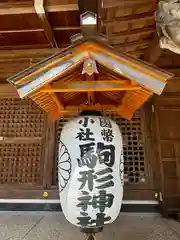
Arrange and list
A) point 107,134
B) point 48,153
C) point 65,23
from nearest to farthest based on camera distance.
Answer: point 107,134
point 65,23
point 48,153

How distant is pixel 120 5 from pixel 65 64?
1.30 meters

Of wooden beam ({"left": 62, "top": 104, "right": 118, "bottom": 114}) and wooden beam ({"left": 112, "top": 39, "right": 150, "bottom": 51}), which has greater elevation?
wooden beam ({"left": 112, "top": 39, "right": 150, "bottom": 51})

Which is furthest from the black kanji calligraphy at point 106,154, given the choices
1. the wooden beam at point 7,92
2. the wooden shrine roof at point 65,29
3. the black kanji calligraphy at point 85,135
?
the wooden beam at point 7,92

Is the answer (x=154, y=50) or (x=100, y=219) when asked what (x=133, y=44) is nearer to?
(x=154, y=50)

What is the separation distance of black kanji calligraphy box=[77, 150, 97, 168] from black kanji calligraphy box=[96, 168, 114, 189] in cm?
11

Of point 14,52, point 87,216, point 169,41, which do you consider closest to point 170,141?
point 169,41

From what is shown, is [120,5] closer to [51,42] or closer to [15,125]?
[51,42]

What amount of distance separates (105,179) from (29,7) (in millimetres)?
2441

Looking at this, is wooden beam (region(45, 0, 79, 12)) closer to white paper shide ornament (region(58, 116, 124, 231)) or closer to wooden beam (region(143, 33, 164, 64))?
wooden beam (region(143, 33, 164, 64))

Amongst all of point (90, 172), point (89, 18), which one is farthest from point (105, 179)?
point (89, 18)

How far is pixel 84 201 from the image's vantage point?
195 centimetres

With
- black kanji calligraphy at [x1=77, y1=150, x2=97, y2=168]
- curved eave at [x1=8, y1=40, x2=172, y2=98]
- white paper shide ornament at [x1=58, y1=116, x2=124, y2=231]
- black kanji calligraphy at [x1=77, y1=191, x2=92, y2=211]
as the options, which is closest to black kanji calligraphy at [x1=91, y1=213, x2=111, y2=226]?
white paper shide ornament at [x1=58, y1=116, x2=124, y2=231]

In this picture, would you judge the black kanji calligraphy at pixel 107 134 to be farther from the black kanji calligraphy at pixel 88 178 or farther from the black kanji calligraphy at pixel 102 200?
the black kanji calligraphy at pixel 102 200

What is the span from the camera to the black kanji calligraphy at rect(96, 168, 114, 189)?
1979 mm
